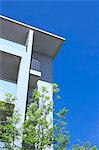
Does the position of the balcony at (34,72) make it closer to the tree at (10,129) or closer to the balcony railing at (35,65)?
the balcony railing at (35,65)

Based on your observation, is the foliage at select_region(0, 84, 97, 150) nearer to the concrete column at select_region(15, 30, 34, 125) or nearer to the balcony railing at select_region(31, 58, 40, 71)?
the concrete column at select_region(15, 30, 34, 125)

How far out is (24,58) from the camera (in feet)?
29.9

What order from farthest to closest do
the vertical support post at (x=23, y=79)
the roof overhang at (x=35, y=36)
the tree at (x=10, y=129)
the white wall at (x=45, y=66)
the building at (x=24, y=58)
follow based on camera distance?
the white wall at (x=45, y=66)
the roof overhang at (x=35, y=36)
the building at (x=24, y=58)
the vertical support post at (x=23, y=79)
the tree at (x=10, y=129)

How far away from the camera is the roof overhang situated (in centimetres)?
987

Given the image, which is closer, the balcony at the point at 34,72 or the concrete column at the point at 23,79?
the concrete column at the point at 23,79

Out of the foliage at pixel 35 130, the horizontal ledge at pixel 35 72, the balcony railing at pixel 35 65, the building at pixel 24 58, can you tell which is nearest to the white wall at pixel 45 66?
the building at pixel 24 58

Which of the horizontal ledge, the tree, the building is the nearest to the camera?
the tree

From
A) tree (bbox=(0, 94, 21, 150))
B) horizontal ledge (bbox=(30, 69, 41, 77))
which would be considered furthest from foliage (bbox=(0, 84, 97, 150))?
horizontal ledge (bbox=(30, 69, 41, 77))

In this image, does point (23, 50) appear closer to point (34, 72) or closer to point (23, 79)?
point (34, 72)

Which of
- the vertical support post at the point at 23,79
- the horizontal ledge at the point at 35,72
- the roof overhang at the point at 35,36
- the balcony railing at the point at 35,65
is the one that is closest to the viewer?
the vertical support post at the point at 23,79

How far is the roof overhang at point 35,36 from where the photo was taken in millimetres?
9867

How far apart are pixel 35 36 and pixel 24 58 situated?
1.50m

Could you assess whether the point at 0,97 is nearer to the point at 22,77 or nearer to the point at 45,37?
the point at 22,77

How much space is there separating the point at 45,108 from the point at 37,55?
14.2 ft
